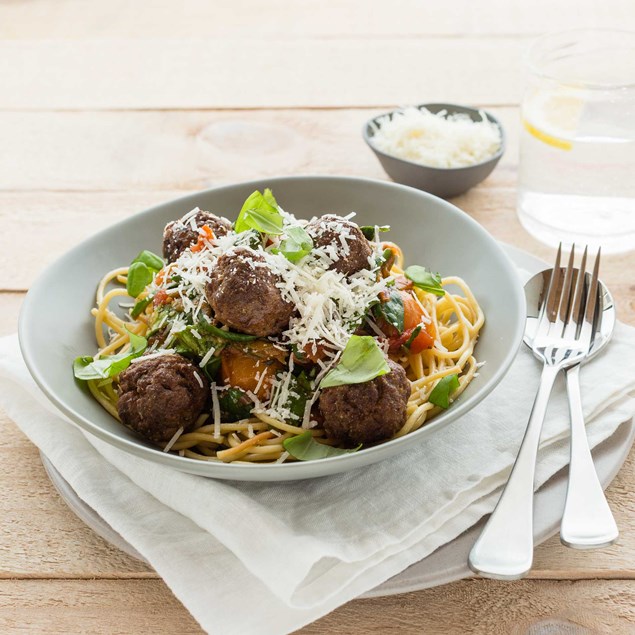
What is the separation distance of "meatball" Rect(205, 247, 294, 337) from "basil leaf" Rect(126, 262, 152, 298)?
0.64 meters

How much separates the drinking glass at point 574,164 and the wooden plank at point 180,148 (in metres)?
0.56

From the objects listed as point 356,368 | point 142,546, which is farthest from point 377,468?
point 142,546

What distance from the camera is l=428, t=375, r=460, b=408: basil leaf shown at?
9.69ft

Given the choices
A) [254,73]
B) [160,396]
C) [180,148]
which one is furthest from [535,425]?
[254,73]

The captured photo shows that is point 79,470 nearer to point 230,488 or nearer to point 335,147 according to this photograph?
point 230,488

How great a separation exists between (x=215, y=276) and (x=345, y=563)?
3.43ft

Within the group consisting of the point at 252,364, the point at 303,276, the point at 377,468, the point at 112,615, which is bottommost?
the point at 112,615

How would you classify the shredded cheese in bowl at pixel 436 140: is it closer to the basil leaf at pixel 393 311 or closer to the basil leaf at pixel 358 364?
the basil leaf at pixel 393 311

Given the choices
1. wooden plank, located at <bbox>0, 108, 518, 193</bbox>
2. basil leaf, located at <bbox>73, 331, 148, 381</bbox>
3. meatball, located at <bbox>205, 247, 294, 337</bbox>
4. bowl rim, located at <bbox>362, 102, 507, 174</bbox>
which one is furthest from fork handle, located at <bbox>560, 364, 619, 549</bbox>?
wooden plank, located at <bbox>0, 108, 518, 193</bbox>

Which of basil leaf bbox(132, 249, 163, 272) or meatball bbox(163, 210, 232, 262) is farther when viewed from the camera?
basil leaf bbox(132, 249, 163, 272)

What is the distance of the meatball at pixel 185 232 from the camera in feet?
11.0

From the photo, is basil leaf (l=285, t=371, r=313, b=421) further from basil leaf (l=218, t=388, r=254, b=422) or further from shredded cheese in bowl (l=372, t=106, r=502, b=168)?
shredded cheese in bowl (l=372, t=106, r=502, b=168)

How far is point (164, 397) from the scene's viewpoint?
9.24 feet

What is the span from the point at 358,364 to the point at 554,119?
2147 mm
